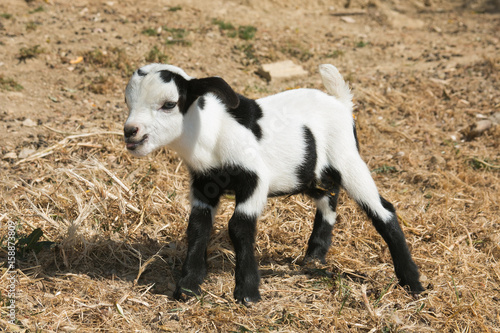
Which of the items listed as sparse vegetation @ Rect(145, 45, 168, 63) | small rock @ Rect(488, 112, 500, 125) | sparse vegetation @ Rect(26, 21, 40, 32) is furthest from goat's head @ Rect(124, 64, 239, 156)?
sparse vegetation @ Rect(26, 21, 40, 32)

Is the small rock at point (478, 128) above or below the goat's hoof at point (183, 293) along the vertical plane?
below

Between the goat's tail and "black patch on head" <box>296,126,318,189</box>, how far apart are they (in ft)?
1.95

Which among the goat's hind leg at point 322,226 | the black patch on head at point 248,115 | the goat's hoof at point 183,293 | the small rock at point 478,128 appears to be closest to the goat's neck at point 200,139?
the black patch on head at point 248,115

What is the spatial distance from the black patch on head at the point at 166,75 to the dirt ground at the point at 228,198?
5.17 ft

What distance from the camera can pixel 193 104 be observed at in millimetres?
3729

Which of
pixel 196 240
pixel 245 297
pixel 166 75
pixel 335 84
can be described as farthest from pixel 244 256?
pixel 335 84

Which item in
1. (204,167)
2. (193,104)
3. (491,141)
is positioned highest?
(193,104)

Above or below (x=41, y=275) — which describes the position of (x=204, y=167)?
above

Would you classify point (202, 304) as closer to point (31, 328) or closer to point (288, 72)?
point (31, 328)

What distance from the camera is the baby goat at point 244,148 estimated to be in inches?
141

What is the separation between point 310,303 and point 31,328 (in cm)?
201

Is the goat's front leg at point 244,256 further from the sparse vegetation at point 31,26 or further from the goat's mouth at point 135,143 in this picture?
the sparse vegetation at point 31,26

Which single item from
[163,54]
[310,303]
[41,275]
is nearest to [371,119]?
[163,54]

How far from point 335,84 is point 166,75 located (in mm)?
1580
